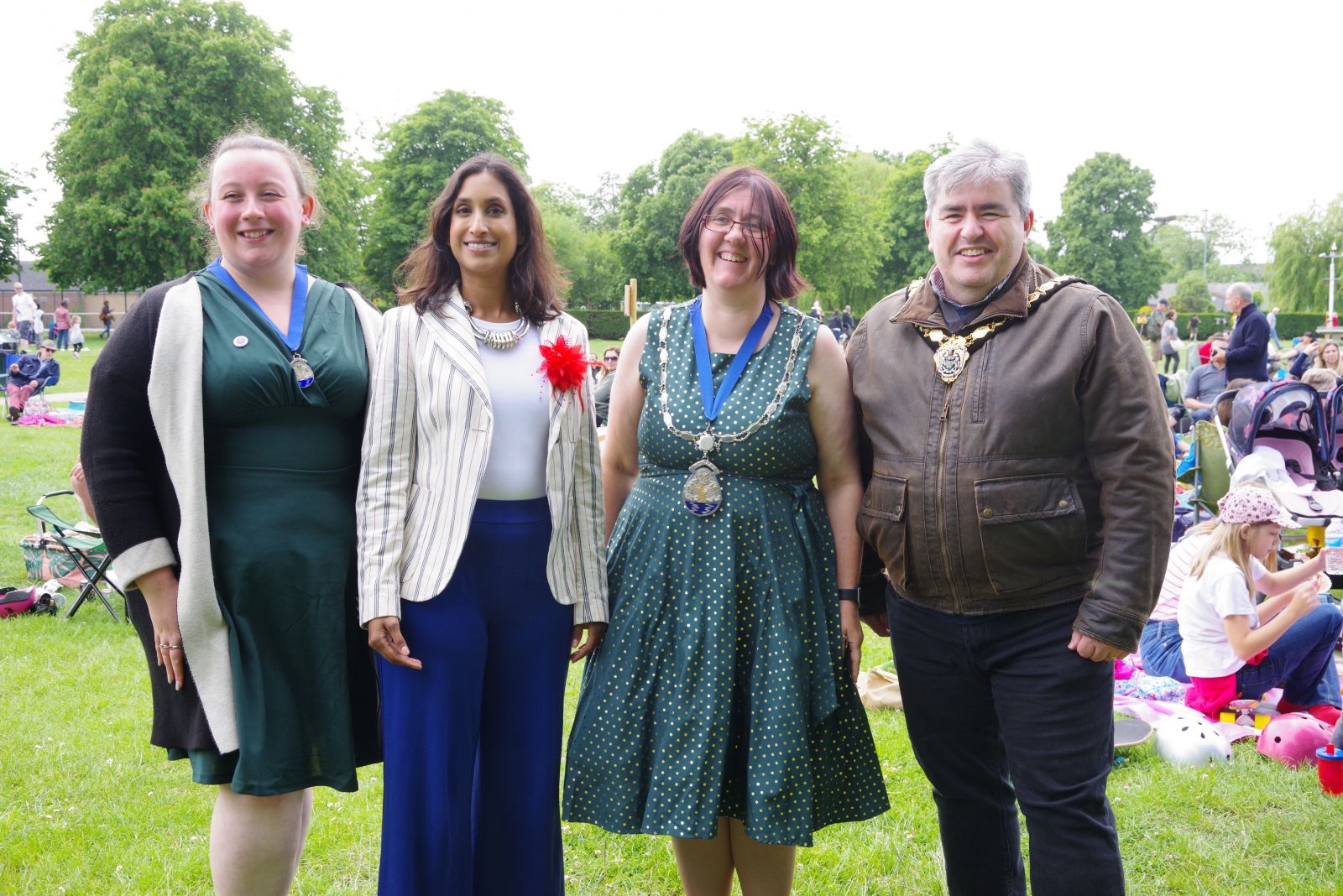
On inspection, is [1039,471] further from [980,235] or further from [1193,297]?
[1193,297]

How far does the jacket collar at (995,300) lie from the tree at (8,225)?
43025 millimetres

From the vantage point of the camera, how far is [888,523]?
8.70ft

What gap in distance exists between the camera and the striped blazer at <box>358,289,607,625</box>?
2.57m

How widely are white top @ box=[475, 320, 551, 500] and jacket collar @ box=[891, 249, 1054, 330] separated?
3.12 ft

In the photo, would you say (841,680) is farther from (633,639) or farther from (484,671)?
(484,671)

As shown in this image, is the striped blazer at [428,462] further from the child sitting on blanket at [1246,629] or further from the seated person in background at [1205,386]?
the seated person in background at [1205,386]

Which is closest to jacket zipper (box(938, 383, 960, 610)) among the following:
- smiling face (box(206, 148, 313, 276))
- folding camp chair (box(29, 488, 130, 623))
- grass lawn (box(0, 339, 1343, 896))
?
grass lawn (box(0, 339, 1343, 896))

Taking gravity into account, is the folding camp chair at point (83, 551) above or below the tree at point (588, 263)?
below

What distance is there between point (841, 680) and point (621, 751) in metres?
0.62

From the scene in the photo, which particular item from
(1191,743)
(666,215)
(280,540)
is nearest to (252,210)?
(280,540)

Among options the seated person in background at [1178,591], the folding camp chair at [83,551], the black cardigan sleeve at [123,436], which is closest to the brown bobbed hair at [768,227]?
the black cardigan sleeve at [123,436]

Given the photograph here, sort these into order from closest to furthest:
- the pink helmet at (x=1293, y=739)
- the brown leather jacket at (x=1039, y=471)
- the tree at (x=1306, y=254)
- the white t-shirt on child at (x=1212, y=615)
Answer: the brown leather jacket at (x=1039, y=471), the pink helmet at (x=1293, y=739), the white t-shirt on child at (x=1212, y=615), the tree at (x=1306, y=254)

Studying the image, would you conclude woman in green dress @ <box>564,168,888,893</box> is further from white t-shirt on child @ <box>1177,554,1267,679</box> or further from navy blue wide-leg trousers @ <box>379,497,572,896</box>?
white t-shirt on child @ <box>1177,554,1267,679</box>

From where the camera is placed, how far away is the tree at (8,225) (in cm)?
3778
